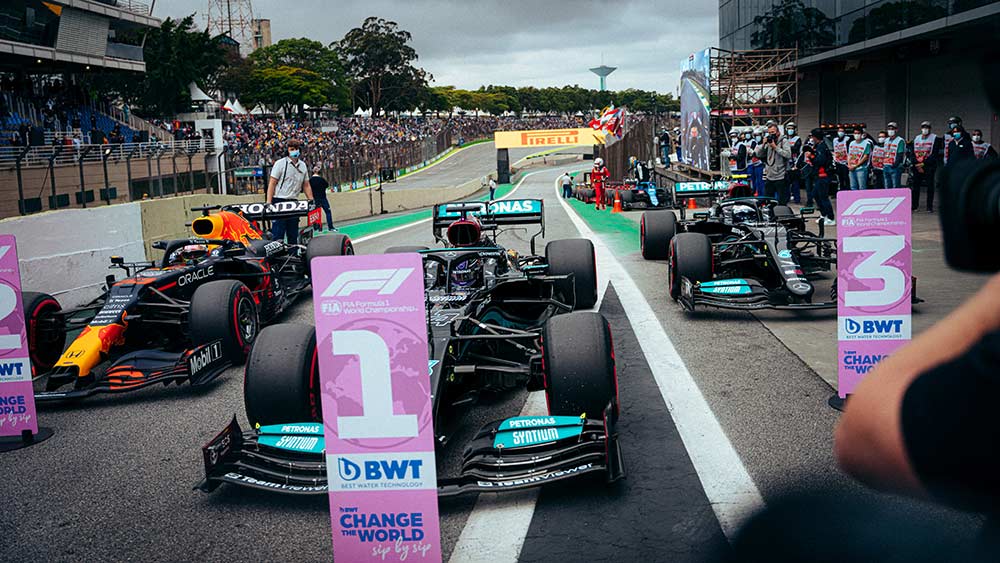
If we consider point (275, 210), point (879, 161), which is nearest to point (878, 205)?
point (275, 210)

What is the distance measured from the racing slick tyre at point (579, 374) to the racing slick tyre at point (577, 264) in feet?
12.1

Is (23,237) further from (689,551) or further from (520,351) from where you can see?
(689,551)

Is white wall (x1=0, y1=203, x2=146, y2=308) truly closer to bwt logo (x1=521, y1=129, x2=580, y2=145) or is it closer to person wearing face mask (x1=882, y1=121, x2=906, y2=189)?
person wearing face mask (x1=882, y1=121, x2=906, y2=189)

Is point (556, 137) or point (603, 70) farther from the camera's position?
point (603, 70)

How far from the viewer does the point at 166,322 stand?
25.1ft

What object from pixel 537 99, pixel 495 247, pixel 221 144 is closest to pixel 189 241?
pixel 495 247

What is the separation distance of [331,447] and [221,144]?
126 feet

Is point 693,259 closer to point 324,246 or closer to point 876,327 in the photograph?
point 876,327

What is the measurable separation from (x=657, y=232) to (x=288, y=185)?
524 centimetres

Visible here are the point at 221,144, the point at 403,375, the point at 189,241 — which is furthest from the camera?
the point at 221,144

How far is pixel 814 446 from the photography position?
5.06 metres

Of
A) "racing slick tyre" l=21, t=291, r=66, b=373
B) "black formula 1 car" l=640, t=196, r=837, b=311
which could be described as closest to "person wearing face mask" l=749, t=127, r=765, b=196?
"black formula 1 car" l=640, t=196, r=837, b=311

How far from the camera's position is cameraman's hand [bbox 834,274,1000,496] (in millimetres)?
815

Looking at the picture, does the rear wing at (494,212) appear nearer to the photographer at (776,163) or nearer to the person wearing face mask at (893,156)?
the photographer at (776,163)
